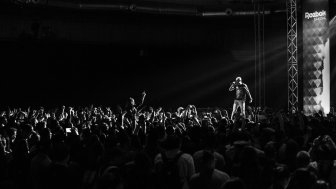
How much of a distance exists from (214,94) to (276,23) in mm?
5787

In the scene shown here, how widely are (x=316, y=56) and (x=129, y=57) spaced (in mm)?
10856

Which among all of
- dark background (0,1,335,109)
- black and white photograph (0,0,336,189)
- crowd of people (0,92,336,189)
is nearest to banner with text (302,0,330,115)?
black and white photograph (0,0,336,189)

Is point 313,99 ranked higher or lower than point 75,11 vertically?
lower

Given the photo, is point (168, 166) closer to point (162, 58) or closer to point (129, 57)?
point (129, 57)

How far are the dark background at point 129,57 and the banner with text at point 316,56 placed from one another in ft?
18.2

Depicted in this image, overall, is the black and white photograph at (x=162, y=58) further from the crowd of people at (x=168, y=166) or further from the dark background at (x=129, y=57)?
the crowd of people at (x=168, y=166)

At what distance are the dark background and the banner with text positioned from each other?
555cm

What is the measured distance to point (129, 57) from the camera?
88.8ft

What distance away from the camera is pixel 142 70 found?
2764 centimetres

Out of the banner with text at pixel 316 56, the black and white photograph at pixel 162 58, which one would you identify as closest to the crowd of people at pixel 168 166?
the black and white photograph at pixel 162 58

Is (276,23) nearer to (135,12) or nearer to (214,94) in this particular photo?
(214,94)

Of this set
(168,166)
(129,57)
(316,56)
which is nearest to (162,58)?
(129,57)

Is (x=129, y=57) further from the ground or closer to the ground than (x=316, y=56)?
further from the ground

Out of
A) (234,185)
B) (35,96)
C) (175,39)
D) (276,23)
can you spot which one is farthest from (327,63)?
(234,185)
